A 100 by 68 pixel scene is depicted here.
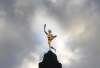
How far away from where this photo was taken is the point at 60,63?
288ft

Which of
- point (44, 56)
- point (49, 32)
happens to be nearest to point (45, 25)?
point (49, 32)

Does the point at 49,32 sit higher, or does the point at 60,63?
the point at 49,32

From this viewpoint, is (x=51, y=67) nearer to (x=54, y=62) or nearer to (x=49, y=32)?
(x=54, y=62)

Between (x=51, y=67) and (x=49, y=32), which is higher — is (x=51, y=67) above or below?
below

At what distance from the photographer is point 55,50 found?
8744 cm

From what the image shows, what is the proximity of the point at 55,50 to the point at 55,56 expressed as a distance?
6.22 ft

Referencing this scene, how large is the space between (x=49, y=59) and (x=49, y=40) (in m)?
4.90

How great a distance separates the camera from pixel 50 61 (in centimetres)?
8700

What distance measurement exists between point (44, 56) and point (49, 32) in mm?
6195

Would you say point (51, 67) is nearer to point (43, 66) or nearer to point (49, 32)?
point (43, 66)

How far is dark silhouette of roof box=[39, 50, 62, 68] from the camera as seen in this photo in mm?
86312

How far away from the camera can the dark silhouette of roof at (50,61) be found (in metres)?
86.3

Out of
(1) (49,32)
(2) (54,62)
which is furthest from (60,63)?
(1) (49,32)

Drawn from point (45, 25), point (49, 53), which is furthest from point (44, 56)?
point (45, 25)
